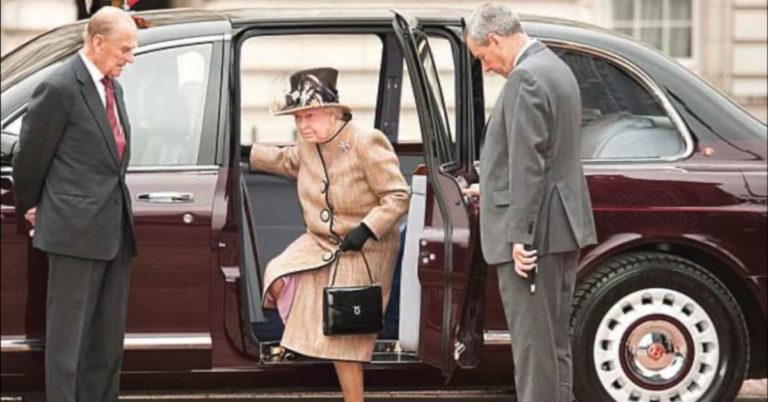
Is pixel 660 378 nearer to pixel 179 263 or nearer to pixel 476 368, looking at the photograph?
pixel 476 368

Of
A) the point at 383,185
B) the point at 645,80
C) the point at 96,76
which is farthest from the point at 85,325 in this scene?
the point at 645,80

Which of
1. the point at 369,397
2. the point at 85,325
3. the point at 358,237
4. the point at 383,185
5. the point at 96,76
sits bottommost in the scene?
the point at 369,397

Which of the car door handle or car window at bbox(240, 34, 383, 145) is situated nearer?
the car door handle

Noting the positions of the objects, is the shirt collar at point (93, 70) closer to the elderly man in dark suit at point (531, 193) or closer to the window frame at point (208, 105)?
the window frame at point (208, 105)

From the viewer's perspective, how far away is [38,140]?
645 cm

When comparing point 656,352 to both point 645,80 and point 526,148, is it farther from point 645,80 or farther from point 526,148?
point 526,148

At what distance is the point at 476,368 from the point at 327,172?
998 mm

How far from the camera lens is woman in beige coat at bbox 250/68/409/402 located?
7047 mm

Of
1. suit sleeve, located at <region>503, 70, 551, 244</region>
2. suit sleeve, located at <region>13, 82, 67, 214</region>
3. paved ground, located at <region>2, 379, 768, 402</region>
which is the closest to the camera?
suit sleeve, located at <region>503, 70, 551, 244</region>

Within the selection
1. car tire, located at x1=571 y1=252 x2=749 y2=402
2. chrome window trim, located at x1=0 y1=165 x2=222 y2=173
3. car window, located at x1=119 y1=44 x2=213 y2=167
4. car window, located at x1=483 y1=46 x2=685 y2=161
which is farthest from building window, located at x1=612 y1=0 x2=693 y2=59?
chrome window trim, located at x1=0 y1=165 x2=222 y2=173

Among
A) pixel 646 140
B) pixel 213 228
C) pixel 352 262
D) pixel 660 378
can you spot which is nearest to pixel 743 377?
pixel 660 378

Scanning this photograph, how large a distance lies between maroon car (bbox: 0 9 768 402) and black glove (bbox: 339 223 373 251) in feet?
0.57

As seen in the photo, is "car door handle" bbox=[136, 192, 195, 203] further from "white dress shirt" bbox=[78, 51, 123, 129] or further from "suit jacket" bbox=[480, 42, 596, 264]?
"suit jacket" bbox=[480, 42, 596, 264]

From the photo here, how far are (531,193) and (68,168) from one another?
5.64 ft
